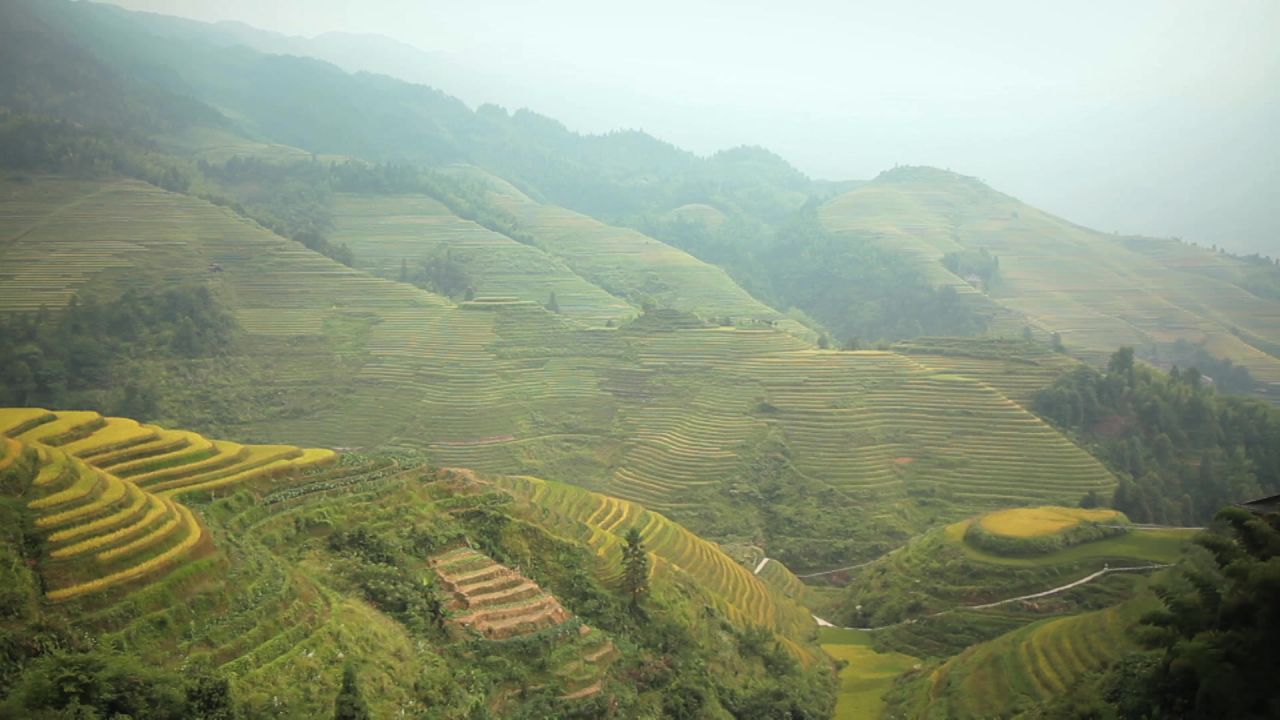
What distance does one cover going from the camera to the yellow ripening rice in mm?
30094

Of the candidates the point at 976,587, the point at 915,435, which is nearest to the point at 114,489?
the point at 976,587

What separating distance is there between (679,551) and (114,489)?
63.6ft

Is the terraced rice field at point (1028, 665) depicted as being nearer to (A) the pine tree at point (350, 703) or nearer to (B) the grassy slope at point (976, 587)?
(B) the grassy slope at point (976, 587)

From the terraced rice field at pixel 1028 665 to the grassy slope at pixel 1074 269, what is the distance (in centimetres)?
5673

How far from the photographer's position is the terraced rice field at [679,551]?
85.9 feet

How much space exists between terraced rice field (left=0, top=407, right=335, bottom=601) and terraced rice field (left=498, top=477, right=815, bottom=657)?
34.8 ft

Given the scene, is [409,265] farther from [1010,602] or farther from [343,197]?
[1010,602]

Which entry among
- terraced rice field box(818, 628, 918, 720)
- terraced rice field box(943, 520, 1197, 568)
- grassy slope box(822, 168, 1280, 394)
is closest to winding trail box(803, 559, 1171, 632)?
terraced rice field box(943, 520, 1197, 568)

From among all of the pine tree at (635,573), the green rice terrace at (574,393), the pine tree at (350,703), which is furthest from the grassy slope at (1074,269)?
the pine tree at (350,703)

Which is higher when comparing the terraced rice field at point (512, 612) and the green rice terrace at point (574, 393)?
the terraced rice field at point (512, 612)

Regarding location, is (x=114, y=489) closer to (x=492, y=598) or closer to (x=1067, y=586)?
(x=492, y=598)

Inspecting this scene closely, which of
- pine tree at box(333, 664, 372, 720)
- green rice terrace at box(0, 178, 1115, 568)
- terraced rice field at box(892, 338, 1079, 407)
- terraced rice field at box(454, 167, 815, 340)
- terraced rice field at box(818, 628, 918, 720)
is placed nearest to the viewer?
pine tree at box(333, 664, 372, 720)

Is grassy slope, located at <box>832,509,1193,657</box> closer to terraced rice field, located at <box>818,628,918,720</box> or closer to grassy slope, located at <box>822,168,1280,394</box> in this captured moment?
terraced rice field, located at <box>818,628,918,720</box>

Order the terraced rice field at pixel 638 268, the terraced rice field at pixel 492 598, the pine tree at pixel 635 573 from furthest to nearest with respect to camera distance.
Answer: the terraced rice field at pixel 638 268
the pine tree at pixel 635 573
the terraced rice field at pixel 492 598
